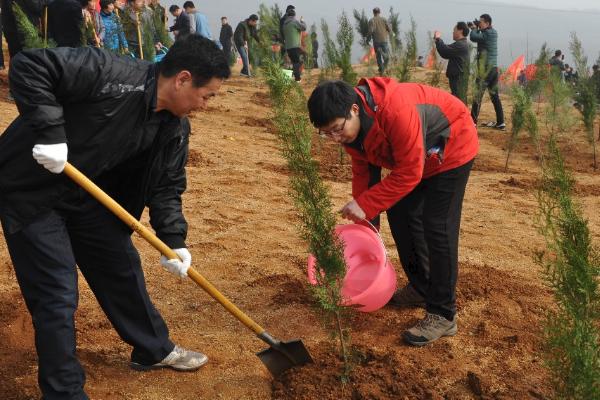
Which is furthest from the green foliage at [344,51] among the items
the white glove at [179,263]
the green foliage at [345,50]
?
the white glove at [179,263]

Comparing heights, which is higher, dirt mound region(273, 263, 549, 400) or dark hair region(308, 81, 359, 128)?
dark hair region(308, 81, 359, 128)

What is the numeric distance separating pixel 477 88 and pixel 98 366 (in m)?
8.51

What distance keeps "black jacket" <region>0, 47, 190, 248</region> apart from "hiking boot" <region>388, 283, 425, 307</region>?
6.35ft

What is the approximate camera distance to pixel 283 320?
4.20m

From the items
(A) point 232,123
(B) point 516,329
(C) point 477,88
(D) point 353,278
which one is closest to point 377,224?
(D) point 353,278

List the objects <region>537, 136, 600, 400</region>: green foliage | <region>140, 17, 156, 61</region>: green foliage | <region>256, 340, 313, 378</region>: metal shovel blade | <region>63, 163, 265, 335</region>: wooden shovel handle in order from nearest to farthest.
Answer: <region>537, 136, 600, 400</region>: green foliage, <region>63, 163, 265, 335</region>: wooden shovel handle, <region>256, 340, 313, 378</region>: metal shovel blade, <region>140, 17, 156, 61</region>: green foliage

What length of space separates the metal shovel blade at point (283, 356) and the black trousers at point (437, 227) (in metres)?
0.83

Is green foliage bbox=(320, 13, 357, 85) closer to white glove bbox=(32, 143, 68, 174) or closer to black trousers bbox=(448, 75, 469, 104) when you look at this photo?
black trousers bbox=(448, 75, 469, 104)

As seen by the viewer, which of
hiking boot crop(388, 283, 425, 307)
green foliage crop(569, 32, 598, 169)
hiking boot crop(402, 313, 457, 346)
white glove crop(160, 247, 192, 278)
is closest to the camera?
white glove crop(160, 247, 192, 278)

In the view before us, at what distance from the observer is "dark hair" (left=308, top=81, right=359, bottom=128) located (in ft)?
10.3

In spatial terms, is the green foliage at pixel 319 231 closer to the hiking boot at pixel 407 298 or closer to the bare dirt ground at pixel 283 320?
the bare dirt ground at pixel 283 320

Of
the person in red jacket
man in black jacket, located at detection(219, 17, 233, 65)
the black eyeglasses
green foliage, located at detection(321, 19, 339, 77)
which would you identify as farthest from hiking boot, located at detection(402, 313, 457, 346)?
man in black jacket, located at detection(219, 17, 233, 65)

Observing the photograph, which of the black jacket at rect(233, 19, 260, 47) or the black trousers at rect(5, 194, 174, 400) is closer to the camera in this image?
the black trousers at rect(5, 194, 174, 400)

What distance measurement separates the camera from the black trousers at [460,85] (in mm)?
10258
